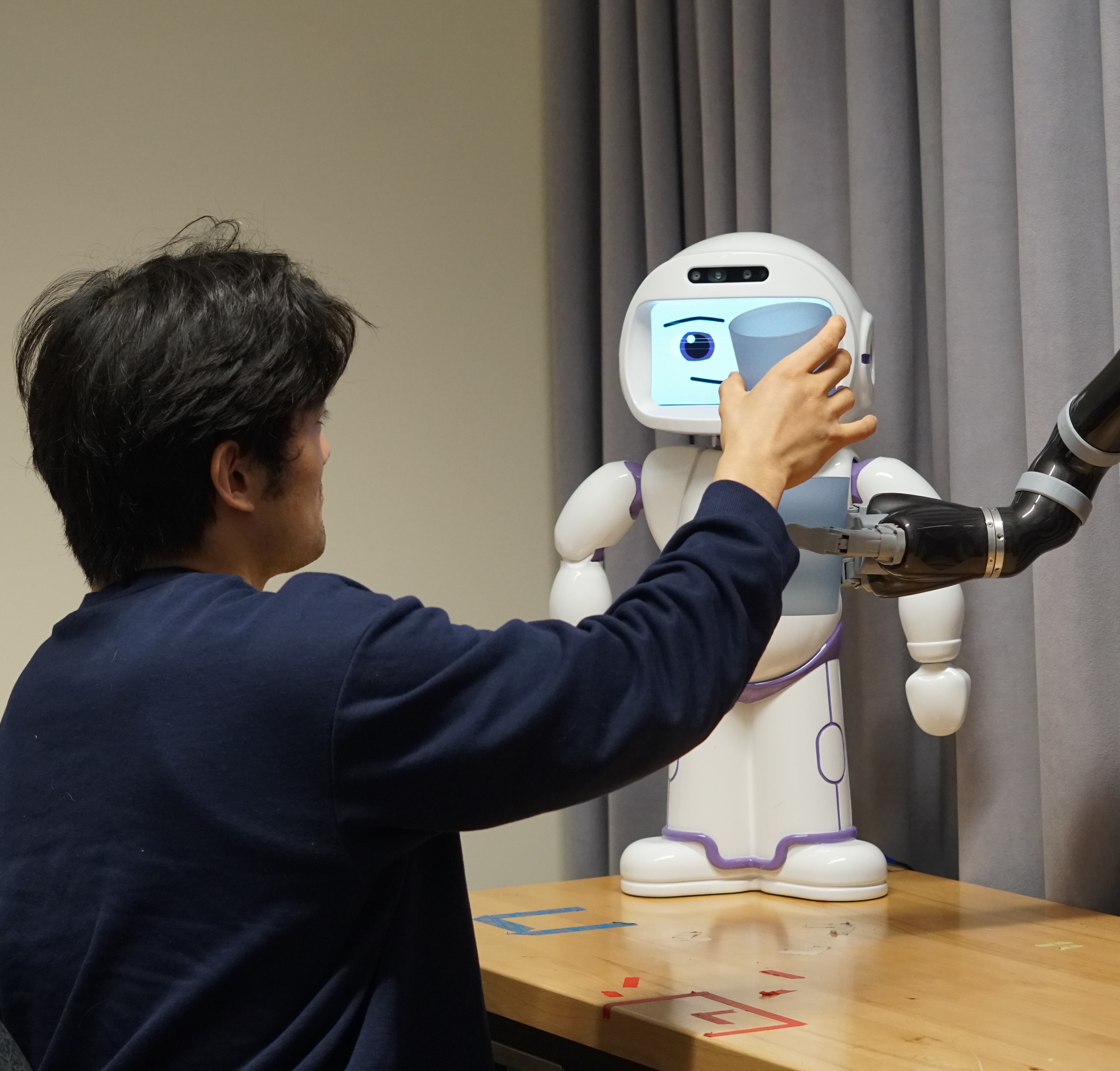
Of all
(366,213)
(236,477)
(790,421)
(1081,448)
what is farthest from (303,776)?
(366,213)

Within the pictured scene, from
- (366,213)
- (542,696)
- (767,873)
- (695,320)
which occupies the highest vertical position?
(366,213)

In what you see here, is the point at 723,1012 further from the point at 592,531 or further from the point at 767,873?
the point at 592,531

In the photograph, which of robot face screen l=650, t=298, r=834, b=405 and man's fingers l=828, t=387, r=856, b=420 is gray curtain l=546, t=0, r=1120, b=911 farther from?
man's fingers l=828, t=387, r=856, b=420

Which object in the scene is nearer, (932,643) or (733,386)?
(733,386)

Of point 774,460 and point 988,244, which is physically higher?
point 988,244

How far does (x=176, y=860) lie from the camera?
0.64 meters

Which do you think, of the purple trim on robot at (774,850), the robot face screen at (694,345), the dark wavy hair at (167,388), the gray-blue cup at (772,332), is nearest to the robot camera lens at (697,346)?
the robot face screen at (694,345)

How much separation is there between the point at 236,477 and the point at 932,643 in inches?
29.0

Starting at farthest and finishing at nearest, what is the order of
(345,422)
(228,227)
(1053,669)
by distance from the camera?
(345,422)
(228,227)
(1053,669)

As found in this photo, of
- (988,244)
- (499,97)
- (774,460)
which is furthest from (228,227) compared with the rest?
(774,460)

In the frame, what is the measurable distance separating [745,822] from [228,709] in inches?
29.9

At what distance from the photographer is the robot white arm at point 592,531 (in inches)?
52.7

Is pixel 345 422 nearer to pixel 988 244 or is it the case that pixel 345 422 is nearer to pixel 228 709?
pixel 988 244

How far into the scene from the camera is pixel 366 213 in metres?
1.73
